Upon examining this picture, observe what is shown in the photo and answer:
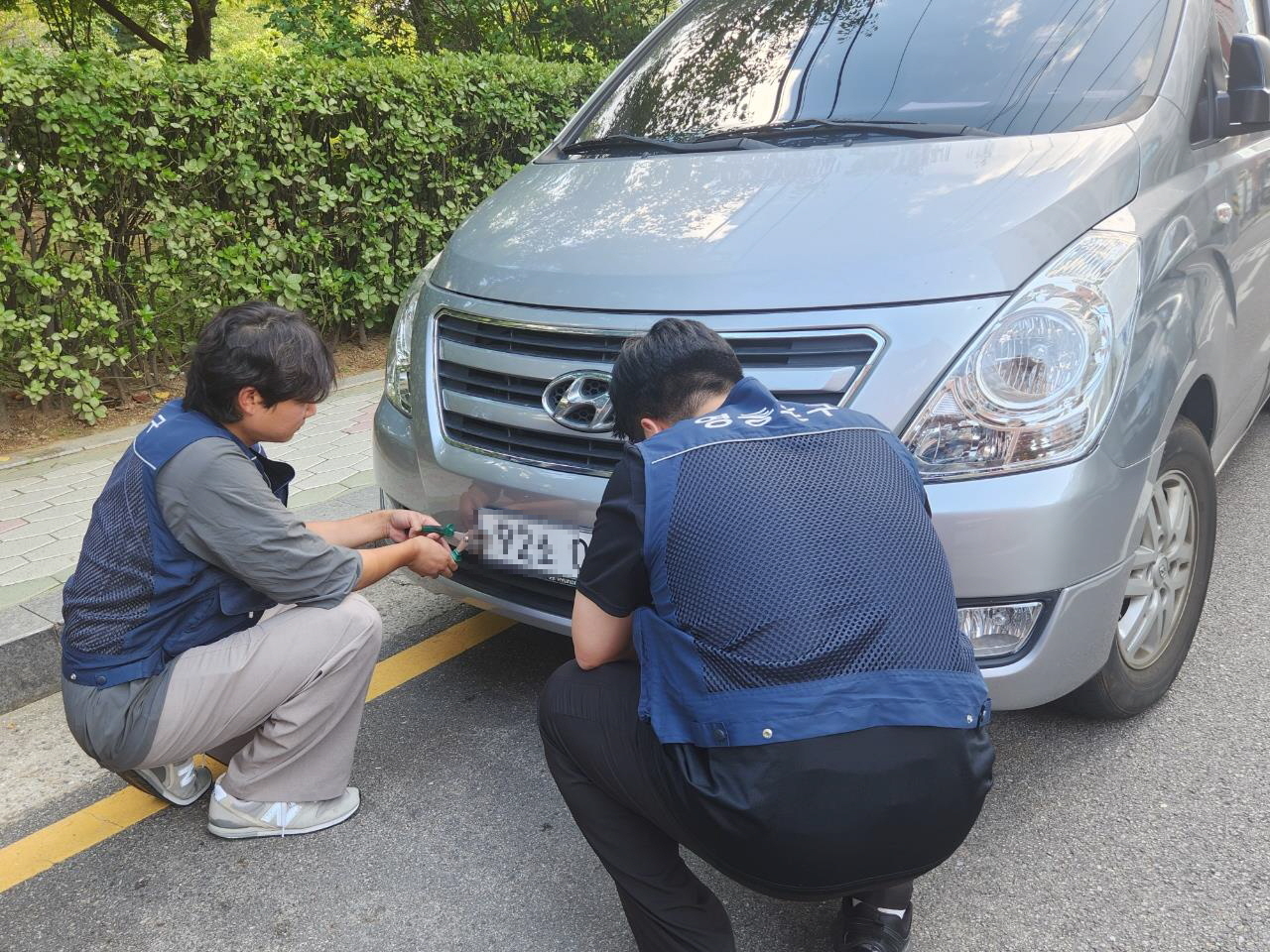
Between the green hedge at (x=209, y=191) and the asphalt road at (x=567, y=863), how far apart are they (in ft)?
9.63

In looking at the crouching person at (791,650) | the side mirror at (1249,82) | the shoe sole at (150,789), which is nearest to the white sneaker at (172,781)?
the shoe sole at (150,789)

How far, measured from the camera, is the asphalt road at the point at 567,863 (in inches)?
83.4

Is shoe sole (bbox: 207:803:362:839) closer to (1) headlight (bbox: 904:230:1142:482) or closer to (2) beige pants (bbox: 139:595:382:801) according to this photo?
(2) beige pants (bbox: 139:595:382:801)

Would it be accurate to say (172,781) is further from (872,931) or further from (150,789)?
(872,931)

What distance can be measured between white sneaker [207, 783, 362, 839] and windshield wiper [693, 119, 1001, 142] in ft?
6.83

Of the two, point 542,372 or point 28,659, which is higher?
point 542,372

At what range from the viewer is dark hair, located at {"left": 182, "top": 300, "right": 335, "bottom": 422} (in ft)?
7.48

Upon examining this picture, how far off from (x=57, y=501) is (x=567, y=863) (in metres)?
3.13

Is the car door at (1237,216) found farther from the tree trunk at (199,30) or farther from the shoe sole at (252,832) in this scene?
the tree trunk at (199,30)

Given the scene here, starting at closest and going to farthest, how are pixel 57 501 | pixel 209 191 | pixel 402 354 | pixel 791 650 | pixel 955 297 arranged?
pixel 791 650 < pixel 955 297 < pixel 402 354 < pixel 57 501 < pixel 209 191

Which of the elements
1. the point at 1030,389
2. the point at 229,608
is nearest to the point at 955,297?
the point at 1030,389

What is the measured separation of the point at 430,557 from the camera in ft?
8.66

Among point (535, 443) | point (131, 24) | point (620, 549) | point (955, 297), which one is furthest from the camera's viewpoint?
point (131, 24)

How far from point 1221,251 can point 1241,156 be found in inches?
18.0
